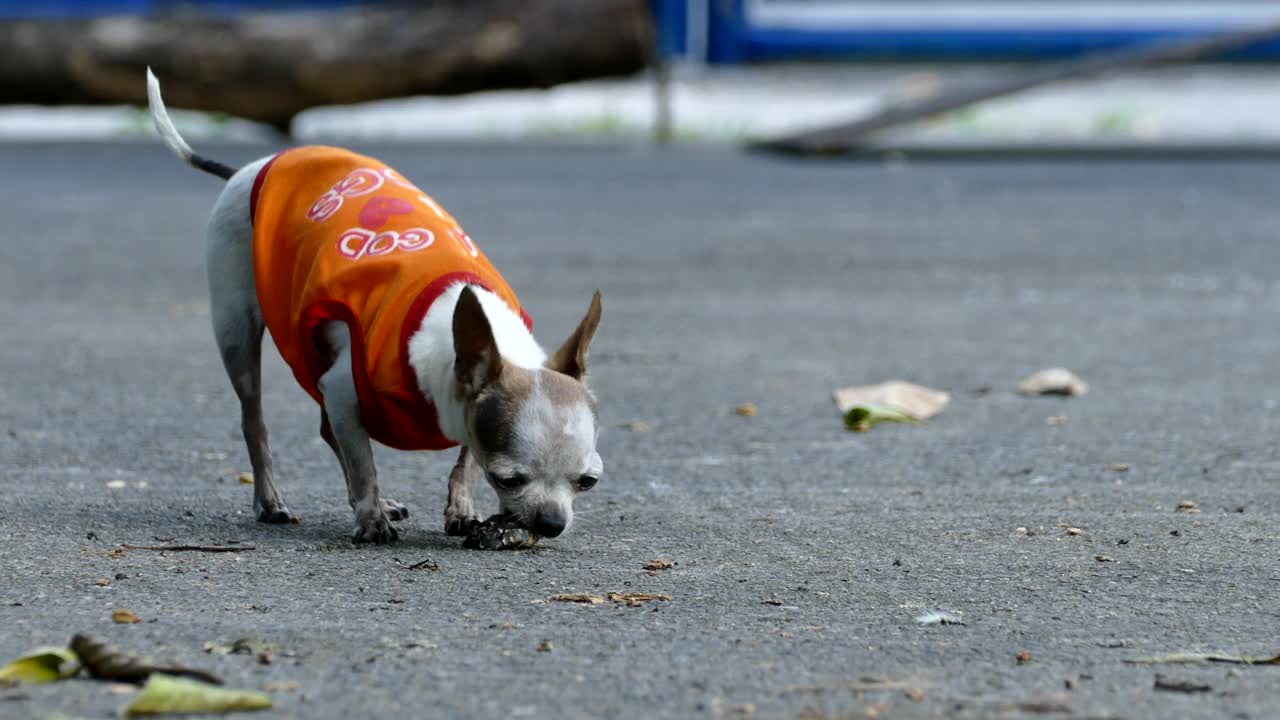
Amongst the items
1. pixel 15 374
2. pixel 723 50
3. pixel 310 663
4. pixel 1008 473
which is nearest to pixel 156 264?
pixel 15 374

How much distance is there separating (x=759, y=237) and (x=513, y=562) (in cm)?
659

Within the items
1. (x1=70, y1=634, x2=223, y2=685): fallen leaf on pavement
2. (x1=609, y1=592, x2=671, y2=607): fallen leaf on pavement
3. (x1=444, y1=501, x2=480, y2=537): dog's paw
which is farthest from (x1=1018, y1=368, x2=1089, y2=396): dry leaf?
(x1=70, y1=634, x2=223, y2=685): fallen leaf on pavement

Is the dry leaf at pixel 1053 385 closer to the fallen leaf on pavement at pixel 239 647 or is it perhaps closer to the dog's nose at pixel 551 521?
the dog's nose at pixel 551 521

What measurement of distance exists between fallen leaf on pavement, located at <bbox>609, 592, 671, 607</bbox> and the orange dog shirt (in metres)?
0.70

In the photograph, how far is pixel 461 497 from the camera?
4.20 m

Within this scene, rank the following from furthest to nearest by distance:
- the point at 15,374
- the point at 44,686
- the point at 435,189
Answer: the point at 435,189 < the point at 15,374 < the point at 44,686

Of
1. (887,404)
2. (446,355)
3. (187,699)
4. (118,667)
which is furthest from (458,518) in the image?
(887,404)

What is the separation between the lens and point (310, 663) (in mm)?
2992

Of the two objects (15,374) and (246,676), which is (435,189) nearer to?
(15,374)

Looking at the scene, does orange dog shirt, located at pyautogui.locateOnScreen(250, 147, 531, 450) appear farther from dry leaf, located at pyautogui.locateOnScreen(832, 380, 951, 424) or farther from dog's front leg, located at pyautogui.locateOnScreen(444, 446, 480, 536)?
dry leaf, located at pyautogui.locateOnScreen(832, 380, 951, 424)

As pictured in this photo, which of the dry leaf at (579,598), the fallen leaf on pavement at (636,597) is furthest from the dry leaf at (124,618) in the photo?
the fallen leaf on pavement at (636,597)

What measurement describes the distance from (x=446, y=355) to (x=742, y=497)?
96cm

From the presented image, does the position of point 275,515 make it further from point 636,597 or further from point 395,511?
point 636,597

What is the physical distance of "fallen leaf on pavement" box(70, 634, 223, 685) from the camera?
9.36 feet
